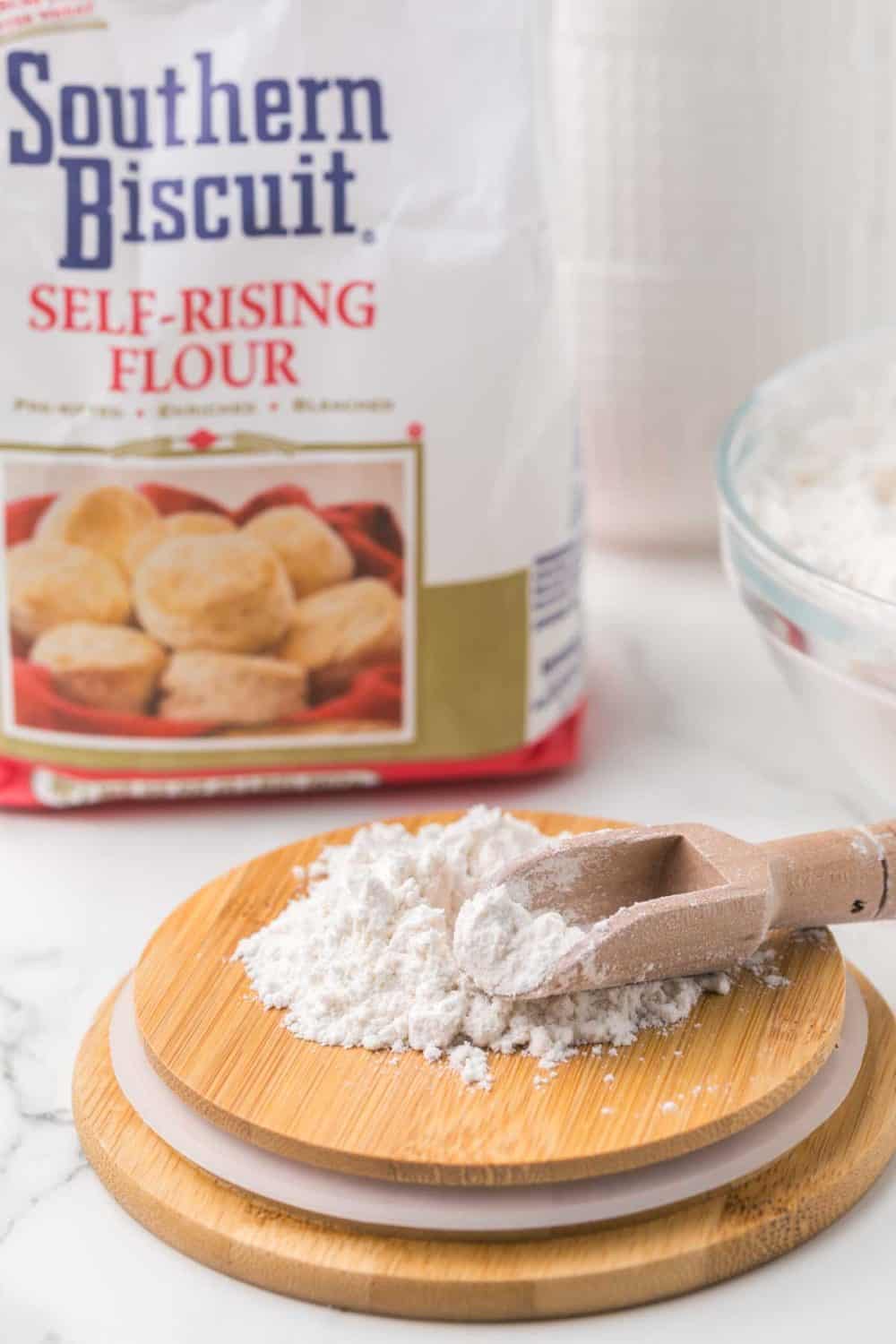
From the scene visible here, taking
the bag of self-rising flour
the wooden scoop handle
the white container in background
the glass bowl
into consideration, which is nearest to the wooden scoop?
the wooden scoop handle

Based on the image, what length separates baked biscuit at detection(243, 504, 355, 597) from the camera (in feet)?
3.09

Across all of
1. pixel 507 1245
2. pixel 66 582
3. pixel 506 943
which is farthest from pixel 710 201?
pixel 507 1245

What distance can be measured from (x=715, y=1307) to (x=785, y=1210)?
4 cm

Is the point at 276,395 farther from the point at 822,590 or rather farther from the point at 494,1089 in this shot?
the point at 494,1089

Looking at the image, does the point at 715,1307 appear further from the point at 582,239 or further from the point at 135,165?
the point at 582,239

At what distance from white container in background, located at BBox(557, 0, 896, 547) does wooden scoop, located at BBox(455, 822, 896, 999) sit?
51cm

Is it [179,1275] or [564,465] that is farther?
[564,465]

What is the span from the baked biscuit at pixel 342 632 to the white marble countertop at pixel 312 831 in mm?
85

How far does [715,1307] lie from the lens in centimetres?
61

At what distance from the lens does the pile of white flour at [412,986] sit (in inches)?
26.3

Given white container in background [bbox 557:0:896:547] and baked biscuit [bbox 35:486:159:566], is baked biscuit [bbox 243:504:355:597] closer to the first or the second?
baked biscuit [bbox 35:486:159:566]

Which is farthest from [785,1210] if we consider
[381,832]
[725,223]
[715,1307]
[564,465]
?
[725,223]

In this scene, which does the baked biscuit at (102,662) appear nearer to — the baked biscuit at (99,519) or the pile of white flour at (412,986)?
the baked biscuit at (99,519)

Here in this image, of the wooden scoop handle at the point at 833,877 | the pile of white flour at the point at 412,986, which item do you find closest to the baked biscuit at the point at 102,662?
the pile of white flour at the point at 412,986
